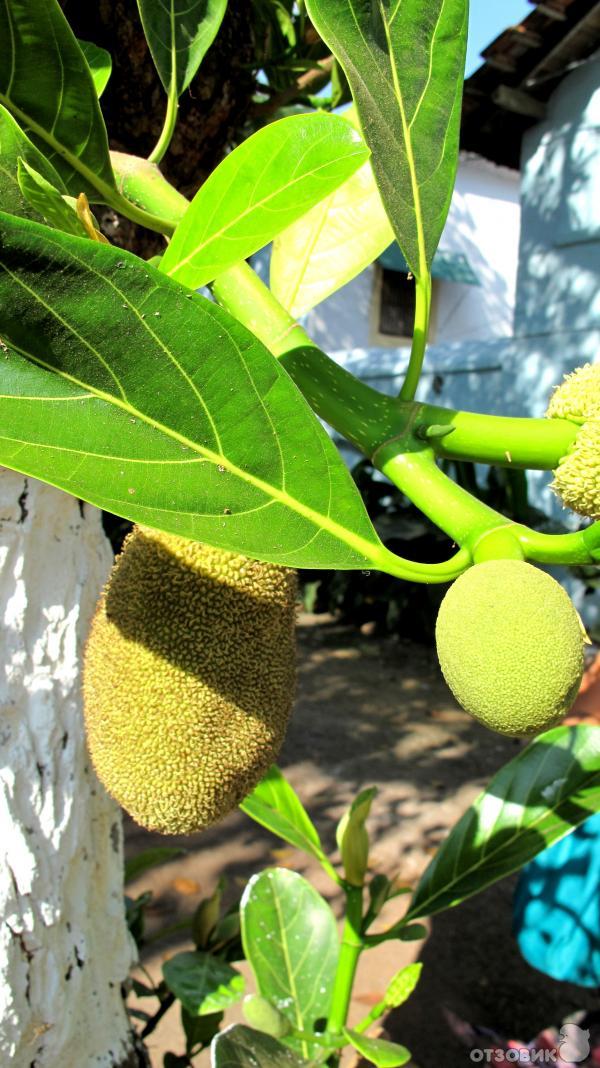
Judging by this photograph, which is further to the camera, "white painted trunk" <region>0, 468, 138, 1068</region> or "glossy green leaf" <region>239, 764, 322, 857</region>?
"glossy green leaf" <region>239, 764, 322, 857</region>

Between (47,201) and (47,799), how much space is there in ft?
1.32

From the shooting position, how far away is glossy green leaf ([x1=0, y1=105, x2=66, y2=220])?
1.21 ft

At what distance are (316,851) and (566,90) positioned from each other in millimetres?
3752

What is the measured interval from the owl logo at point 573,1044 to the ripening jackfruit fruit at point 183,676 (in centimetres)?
99

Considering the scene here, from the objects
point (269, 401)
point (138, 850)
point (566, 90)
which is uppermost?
point (566, 90)

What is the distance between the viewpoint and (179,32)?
54 cm

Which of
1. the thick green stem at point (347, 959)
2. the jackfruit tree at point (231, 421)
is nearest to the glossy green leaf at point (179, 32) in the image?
the jackfruit tree at point (231, 421)

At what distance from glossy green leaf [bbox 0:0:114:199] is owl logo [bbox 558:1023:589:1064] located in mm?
1298

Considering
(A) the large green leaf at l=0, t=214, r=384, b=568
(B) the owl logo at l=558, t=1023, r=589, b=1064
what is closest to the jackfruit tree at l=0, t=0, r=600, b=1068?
(A) the large green leaf at l=0, t=214, r=384, b=568

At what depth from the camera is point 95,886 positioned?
2.25 ft

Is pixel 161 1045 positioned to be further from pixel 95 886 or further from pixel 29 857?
pixel 29 857

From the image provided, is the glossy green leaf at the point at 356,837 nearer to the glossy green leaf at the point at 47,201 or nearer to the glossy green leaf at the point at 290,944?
the glossy green leaf at the point at 290,944

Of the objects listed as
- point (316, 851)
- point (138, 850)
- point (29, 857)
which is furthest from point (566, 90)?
point (29, 857)

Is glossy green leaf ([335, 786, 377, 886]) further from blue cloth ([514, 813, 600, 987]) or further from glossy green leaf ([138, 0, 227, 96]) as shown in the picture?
blue cloth ([514, 813, 600, 987])
